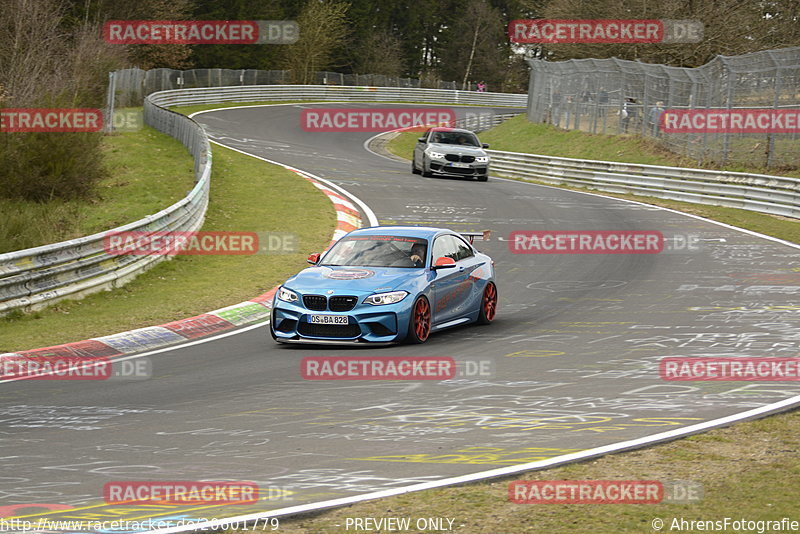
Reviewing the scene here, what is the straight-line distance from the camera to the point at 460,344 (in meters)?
12.7

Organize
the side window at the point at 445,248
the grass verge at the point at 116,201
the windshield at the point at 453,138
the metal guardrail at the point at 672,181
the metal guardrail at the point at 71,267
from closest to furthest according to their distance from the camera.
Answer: the side window at the point at 445,248 → the metal guardrail at the point at 71,267 → the grass verge at the point at 116,201 → the metal guardrail at the point at 672,181 → the windshield at the point at 453,138

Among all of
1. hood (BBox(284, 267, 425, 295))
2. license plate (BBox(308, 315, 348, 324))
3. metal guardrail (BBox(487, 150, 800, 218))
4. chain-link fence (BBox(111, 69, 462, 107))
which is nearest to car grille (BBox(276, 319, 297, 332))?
Answer: license plate (BBox(308, 315, 348, 324))

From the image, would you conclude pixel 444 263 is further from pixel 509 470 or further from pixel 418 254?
pixel 509 470

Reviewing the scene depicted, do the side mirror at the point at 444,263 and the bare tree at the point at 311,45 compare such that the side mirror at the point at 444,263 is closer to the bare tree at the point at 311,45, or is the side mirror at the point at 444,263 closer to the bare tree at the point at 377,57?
the bare tree at the point at 311,45

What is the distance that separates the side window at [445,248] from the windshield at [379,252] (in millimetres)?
173

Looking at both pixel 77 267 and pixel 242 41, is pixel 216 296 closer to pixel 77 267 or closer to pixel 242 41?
pixel 77 267

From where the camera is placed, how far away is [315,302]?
1248cm

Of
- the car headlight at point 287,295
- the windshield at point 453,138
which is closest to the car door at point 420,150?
the windshield at point 453,138

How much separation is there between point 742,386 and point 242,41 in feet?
286

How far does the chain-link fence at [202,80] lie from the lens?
168 ft

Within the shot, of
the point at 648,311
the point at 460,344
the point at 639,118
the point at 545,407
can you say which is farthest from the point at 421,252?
the point at 639,118

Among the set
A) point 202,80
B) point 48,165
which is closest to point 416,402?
point 48,165

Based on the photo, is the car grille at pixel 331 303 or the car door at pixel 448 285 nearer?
the car grille at pixel 331 303

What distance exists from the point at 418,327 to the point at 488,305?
201cm
